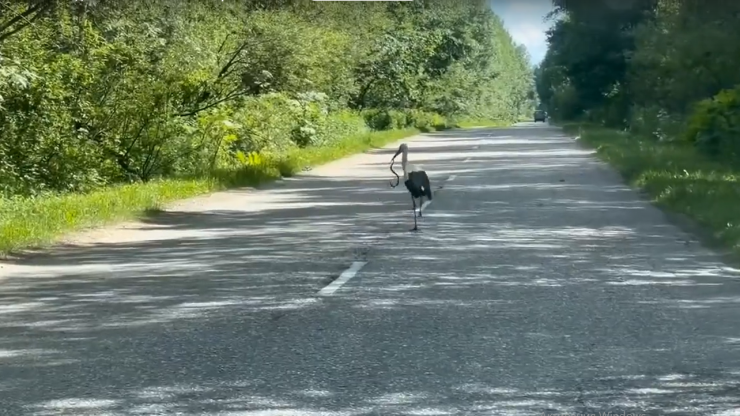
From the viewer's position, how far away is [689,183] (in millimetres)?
21312

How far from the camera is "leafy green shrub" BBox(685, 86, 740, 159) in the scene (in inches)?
1171

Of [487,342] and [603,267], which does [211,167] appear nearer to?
[603,267]

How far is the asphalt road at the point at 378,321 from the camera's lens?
6.70 meters

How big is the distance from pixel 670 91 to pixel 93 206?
94.0ft

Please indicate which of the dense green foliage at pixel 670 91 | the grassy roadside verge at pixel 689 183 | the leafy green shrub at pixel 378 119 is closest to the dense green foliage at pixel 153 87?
the grassy roadside verge at pixel 689 183

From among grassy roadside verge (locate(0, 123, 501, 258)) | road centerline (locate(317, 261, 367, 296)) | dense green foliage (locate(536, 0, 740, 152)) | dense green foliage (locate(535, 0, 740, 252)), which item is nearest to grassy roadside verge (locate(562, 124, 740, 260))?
dense green foliage (locate(535, 0, 740, 252))

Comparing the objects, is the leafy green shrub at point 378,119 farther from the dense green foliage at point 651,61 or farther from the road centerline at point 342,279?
the road centerline at point 342,279

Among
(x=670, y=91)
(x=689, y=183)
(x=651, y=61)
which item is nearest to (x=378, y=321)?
(x=689, y=183)

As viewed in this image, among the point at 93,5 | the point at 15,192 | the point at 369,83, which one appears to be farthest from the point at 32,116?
the point at 369,83

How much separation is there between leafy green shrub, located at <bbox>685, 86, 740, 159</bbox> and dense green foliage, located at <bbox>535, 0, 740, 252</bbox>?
31 mm

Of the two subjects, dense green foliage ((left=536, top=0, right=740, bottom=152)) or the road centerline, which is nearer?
the road centerline

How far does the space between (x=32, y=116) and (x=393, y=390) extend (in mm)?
15826

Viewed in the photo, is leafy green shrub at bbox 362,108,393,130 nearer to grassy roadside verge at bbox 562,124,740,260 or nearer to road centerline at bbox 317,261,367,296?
grassy roadside verge at bbox 562,124,740,260

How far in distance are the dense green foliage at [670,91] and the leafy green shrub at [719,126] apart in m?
0.03
